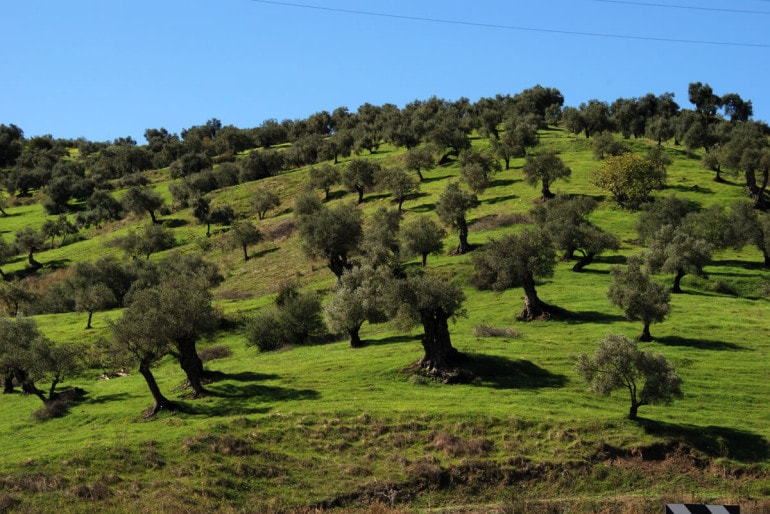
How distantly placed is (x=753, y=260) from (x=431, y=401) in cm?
5600

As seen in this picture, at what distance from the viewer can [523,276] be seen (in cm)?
5803

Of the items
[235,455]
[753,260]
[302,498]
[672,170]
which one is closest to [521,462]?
[302,498]

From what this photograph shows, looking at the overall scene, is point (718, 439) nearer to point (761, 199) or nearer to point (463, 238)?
point (463, 238)

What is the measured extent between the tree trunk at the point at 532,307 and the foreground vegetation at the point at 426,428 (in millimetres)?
1500

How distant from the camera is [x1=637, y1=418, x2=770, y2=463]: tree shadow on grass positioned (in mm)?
33312

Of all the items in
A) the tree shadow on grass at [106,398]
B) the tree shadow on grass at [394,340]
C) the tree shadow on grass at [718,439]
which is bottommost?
the tree shadow on grass at [106,398]

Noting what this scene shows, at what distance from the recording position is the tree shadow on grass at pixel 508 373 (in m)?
43.9

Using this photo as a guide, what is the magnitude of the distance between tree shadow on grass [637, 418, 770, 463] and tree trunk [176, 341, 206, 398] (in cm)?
2989

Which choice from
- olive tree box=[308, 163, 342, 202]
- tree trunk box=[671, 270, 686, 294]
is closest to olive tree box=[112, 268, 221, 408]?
tree trunk box=[671, 270, 686, 294]

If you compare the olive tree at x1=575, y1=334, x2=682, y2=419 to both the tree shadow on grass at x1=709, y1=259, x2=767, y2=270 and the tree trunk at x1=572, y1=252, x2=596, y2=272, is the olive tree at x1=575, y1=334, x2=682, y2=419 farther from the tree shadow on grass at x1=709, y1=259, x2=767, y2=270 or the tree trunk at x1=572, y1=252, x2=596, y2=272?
the tree shadow on grass at x1=709, y1=259, x2=767, y2=270

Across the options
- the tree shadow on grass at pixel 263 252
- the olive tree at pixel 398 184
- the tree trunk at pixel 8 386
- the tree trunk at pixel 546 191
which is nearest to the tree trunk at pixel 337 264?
the tree shadow on grass at pixel 263 252

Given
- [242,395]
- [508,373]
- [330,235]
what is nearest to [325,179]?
[330,235]

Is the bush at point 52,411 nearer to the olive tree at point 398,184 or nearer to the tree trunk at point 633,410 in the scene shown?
the tree trunk at point 633,410

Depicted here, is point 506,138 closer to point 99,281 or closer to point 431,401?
point 99,281
